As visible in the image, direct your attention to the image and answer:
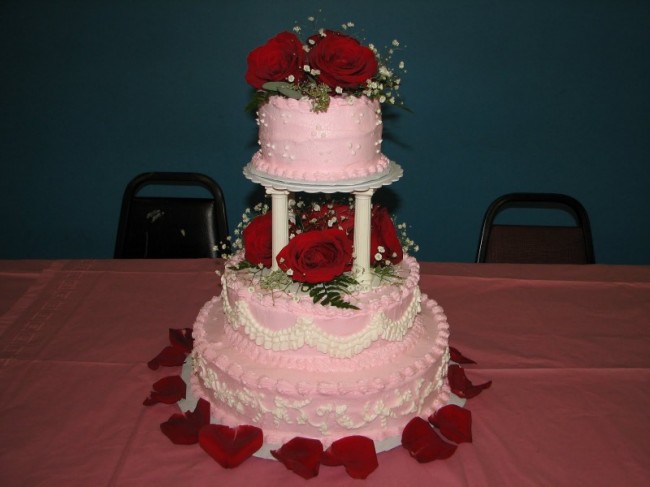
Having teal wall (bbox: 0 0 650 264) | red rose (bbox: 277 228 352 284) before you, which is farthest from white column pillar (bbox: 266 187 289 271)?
teal wall (bbox: 0 0 650 264)

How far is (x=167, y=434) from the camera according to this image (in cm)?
208

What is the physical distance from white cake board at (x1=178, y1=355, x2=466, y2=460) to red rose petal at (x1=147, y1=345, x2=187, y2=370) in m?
0.02

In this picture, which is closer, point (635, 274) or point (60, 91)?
point (635, 274)

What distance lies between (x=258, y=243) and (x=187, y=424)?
54 centimetres

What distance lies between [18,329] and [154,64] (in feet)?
6.04

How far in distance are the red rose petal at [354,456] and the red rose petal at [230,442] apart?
197 mm

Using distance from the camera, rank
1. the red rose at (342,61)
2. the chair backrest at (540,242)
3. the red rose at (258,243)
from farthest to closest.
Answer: the chair backrest at (540,242), the red rose at (258,243), the red rose at (342,61)

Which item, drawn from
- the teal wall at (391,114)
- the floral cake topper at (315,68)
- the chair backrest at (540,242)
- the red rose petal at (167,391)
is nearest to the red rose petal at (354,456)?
the red rose petal at (167,391)

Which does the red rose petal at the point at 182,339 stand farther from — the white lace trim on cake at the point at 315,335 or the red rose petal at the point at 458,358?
the red rose petal at the point at 458,358

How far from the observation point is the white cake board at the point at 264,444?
6.71ft

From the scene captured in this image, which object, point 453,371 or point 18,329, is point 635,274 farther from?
point 18,329

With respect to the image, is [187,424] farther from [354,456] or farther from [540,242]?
[540,242]

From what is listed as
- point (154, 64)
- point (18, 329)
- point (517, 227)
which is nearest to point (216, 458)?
point (18, 329)

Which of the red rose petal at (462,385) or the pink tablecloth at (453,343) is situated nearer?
the pink tablecloth at (453,343)
